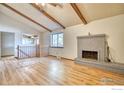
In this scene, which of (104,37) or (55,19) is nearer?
(104,37)

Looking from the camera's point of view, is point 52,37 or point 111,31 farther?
point 52,37

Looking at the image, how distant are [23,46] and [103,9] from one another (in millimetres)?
2935

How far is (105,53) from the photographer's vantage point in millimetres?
3893

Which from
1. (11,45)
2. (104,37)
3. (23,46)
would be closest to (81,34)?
(104,37)

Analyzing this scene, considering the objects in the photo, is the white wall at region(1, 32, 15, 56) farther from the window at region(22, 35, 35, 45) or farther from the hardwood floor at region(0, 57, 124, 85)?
the hardwood floor at region(0, 57, 124, 85)

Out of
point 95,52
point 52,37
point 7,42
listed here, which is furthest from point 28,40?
point 95,52

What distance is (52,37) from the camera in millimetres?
5078

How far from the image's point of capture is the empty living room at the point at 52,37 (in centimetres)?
324

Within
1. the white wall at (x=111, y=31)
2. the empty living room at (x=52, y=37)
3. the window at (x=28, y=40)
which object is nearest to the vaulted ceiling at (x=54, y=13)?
the empty living room at (x=52, y=37)

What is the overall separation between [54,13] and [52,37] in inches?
47.4

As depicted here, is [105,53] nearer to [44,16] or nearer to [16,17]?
[44,16]

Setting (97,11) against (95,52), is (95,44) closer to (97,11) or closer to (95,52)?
(95,52)

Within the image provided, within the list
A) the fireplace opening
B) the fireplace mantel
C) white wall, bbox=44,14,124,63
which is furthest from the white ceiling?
the fireplace opening

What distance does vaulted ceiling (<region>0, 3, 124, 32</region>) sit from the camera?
346 cm
